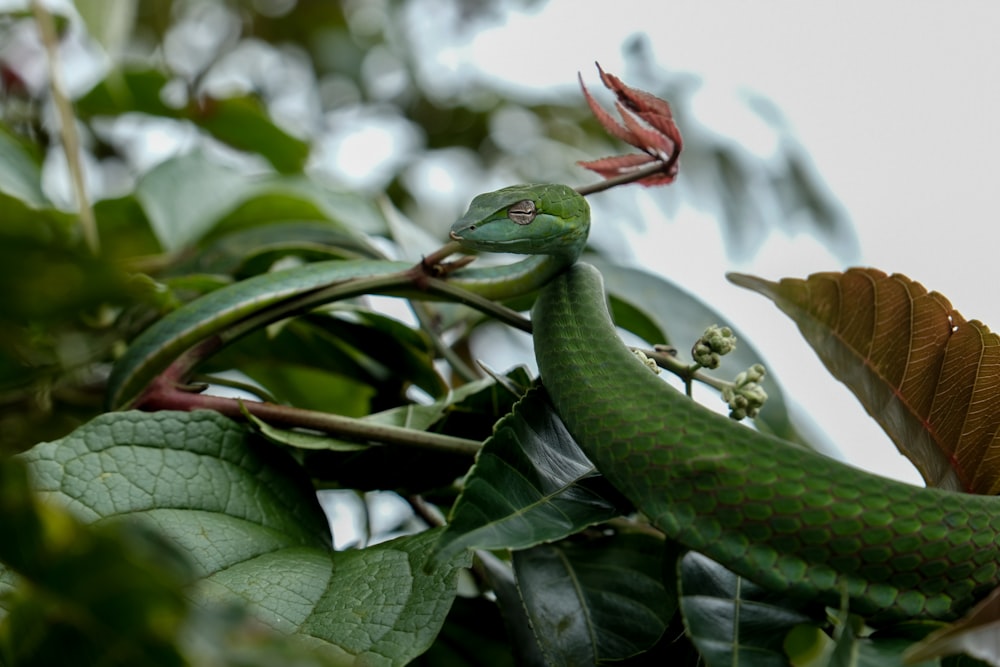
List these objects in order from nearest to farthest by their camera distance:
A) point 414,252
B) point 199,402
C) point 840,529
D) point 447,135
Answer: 1. point 840,529
2. point 199,402
3. point 414,252
4. point 447,135

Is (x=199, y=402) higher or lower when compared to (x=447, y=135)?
higher

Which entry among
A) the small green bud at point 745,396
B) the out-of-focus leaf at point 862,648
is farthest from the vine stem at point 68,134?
the out-of-focus leaf at point 862,648

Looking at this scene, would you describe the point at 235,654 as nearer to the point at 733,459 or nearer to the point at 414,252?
the point at 733,459

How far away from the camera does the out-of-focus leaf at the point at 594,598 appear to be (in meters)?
0.91

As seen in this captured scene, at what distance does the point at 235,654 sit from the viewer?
1.67ft

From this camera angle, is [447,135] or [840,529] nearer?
[840,529]

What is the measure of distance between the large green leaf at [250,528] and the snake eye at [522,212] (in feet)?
1.23

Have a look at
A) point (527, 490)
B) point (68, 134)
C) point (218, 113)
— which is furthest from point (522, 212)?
point (218, 113)

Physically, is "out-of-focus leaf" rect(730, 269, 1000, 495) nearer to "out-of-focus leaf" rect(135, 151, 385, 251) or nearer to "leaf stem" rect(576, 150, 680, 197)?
"leaf stem" rect(576, 150, 680, 197)

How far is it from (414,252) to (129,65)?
47.5 inches

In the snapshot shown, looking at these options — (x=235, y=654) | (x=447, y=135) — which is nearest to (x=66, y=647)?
(x=235, y=654)

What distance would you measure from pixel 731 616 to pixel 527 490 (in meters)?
0.21

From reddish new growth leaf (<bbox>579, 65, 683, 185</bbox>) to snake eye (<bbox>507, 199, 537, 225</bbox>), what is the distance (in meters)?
0.09

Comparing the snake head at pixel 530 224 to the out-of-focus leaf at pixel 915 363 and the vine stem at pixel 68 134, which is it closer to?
the out-of-focus leaf at pixel 915 363
